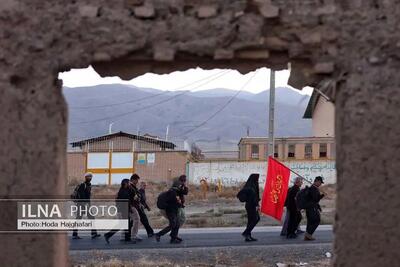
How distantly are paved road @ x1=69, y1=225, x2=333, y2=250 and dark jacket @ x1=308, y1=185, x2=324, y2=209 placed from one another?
783mm

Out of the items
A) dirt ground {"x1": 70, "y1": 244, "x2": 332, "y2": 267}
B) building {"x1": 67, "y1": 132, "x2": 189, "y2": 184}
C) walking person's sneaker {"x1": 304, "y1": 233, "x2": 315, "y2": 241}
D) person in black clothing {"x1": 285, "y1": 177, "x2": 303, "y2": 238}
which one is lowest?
dirt ground {"x1": 70, "y1": 244, "x2": 332, "y2": 267}

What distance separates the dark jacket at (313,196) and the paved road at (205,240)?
0.78 metres

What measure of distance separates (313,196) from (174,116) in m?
154

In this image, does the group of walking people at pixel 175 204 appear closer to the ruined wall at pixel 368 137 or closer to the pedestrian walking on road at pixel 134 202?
the pedestrian walking on road at pixel 134 202

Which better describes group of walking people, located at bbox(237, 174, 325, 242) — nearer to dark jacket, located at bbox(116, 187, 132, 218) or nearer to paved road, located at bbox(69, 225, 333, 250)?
paved road, located at bbox(69, 225, 333, 250)

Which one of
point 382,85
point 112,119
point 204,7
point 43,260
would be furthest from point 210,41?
point 112,119

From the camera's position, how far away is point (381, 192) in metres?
4.62

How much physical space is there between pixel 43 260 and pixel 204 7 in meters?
2.24

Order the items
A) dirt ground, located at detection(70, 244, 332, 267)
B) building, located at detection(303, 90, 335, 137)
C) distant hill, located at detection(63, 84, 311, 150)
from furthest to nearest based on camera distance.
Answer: distant hill, located at detection(63, 84, 311, 150) < building, located at detection(303, 90, 335, 137) < dirt ground, located at detection(70, 244, 332, 267)

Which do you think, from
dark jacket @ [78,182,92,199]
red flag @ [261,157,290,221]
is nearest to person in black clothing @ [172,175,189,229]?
dark jacket @ [78,182,92,199]

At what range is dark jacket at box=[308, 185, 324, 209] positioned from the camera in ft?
41.4

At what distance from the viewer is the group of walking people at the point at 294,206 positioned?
1267 cm

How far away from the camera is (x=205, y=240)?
1338 centimetres

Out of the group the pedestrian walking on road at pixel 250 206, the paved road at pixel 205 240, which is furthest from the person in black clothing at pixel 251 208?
the paved road at pixel 205 240
